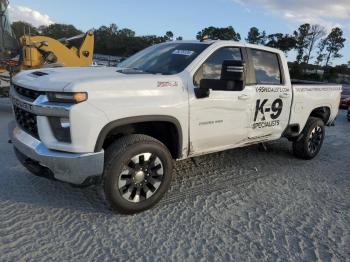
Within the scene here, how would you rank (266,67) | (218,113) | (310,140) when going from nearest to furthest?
(218,113) < (266,67) < (310,140)

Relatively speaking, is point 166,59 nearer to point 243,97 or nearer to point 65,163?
point 243,97

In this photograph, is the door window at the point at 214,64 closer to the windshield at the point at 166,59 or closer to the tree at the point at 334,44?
the windshield at the point at 166,59

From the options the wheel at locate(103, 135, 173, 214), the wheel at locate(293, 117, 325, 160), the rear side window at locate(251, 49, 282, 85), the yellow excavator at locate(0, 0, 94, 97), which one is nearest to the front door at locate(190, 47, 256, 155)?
the rear side window at locate(251, 49, 282, 85)

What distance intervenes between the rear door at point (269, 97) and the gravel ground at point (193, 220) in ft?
2.36

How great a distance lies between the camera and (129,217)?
3879 mm

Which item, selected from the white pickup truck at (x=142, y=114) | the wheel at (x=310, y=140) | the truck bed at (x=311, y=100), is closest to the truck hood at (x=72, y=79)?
the white pickup truck at (x=142, y=114)

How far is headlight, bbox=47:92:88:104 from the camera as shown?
335 centimetres

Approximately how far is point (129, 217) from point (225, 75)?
1.90 m

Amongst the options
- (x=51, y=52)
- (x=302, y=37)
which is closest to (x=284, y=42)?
(x=302, y=37)

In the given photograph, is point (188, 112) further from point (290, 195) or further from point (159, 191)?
point (290, 195)

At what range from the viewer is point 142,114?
3.78 meters

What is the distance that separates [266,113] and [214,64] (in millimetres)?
1220

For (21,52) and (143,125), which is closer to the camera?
(143,125)

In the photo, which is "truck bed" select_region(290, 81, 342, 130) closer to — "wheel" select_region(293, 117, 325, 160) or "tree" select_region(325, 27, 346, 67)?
"wheel" select_region(293, 117, 325, 160)
